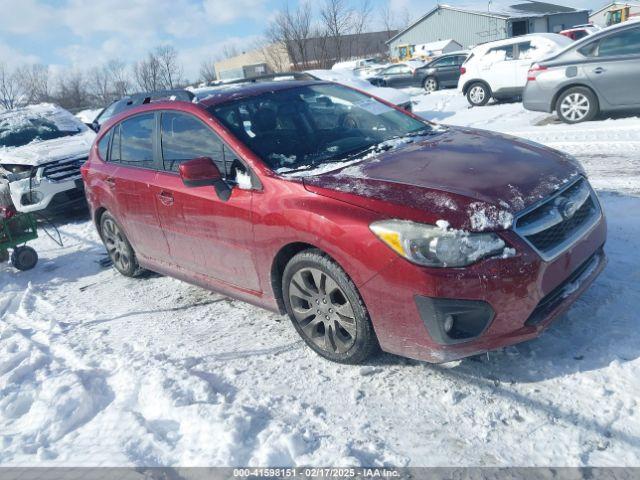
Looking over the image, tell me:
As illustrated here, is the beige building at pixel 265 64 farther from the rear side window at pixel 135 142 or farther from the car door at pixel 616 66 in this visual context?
the rear side window at pixel 135 142

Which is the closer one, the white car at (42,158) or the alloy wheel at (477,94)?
the white car at (42,158)

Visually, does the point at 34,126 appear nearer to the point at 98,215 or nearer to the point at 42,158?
the point at 42,158

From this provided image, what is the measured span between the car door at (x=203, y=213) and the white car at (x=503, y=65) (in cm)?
1125

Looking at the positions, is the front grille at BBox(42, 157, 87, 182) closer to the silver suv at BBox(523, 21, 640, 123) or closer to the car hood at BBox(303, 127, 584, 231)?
the car hood at BBox(303, 127, 584, 231)

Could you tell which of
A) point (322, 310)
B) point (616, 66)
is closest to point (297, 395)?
point (322, 310)

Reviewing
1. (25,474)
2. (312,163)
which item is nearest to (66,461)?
(25,474)

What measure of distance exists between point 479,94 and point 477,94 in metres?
0.05

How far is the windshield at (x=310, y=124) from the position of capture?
3.63 m

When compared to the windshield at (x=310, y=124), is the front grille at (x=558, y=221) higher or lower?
lower

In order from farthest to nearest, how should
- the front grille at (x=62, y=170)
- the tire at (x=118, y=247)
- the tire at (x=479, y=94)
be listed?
the tire at (x=479, y=94)
the front grille at (x=62, y=170)
the tire at (x=118, y=247)

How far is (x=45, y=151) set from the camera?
28.8 ft

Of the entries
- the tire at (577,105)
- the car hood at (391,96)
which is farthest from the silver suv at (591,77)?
the car hood at (391,96)

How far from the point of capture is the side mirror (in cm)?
347

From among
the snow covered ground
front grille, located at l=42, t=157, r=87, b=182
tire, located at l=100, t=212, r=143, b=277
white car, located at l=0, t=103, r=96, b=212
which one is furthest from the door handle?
front grille, located at l=42, t=157, r=87, b=182
